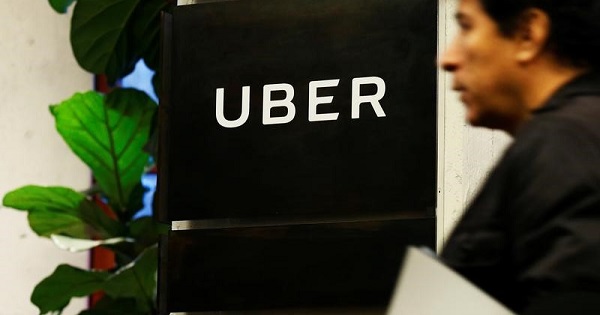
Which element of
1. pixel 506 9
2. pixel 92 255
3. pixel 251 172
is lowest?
pixel 92 255

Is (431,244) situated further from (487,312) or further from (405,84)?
(487,312)

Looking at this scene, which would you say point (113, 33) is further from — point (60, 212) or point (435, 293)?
point (435, 293)

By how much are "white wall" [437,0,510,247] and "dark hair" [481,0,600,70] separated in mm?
1233

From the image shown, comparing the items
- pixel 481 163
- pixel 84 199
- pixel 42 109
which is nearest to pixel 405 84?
pixel 481 163

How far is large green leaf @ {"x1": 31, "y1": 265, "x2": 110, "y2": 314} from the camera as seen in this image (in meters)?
2.97

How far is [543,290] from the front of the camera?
907 mm

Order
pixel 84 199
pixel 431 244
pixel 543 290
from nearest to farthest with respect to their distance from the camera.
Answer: pixel 543 290, pixel 431 244, pixel 84 199

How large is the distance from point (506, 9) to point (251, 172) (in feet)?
4.38

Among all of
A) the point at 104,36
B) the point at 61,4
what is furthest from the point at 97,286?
the point at 61,4

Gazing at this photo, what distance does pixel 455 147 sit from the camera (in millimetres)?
2285

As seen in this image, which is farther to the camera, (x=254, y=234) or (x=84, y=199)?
(x=84, y=199)

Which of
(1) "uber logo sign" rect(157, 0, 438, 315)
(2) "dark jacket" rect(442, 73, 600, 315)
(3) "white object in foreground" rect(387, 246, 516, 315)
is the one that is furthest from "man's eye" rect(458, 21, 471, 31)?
(1) "uber logo sign" rect(157, 0, 438, 315)

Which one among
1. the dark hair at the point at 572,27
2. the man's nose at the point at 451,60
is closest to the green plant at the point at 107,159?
the man's nose at the point at 451,60

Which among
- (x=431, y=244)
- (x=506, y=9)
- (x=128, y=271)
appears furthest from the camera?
(x=128, y=271)
